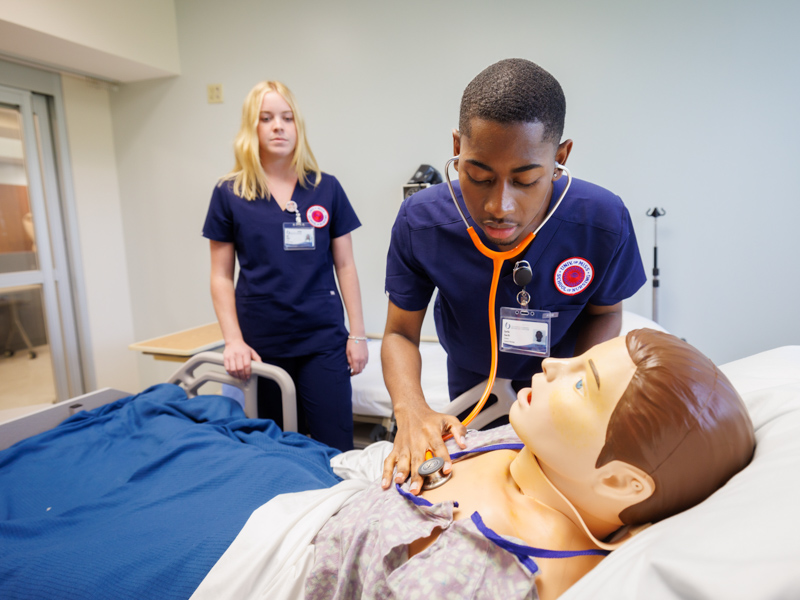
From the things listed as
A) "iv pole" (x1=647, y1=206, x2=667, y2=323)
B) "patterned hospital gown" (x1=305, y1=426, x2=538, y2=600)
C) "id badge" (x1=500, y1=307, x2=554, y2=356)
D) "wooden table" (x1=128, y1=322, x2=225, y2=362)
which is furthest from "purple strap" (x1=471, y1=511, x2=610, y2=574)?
"iv pole" (x1=647, y1=206, x2=667, y2=323)

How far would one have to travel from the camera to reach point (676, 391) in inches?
25.9

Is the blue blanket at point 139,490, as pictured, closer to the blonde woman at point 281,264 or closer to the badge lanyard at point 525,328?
the blonde woman at point 281,264

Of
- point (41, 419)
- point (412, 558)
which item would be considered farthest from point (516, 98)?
point (41, 419)

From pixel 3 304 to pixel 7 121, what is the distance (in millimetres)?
1112

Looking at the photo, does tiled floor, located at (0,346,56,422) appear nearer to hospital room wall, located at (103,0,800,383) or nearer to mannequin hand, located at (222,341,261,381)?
hospital room wall, located at (103,0,800,383)

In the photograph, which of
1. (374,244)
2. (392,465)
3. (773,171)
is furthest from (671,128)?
(392,465)

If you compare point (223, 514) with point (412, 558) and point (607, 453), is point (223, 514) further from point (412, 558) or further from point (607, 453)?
point (607, 453)

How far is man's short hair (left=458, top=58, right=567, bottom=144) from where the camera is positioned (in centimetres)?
77

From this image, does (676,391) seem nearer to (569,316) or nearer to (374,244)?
(569,316)

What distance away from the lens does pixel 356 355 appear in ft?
6.36

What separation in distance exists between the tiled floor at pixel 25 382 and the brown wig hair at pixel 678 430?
336cm

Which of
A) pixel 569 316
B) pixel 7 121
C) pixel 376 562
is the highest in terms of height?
pixel 7 121

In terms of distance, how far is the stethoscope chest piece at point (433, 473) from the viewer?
0.84 m

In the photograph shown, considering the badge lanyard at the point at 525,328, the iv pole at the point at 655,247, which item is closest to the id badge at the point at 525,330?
the badge lanyard at the point at 525,328
